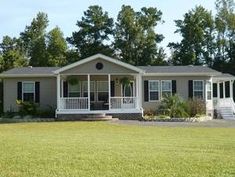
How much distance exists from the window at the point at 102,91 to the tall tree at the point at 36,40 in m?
22.4

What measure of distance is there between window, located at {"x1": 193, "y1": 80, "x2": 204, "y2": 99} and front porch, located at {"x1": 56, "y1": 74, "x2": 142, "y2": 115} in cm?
420

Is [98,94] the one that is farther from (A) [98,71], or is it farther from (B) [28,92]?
(B) [28,92]

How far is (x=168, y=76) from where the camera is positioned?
35625 millimetres

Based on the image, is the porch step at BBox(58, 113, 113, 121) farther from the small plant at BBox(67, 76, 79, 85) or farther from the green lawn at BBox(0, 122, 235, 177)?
the green lawn at BBox(0, 122, 235, 177)

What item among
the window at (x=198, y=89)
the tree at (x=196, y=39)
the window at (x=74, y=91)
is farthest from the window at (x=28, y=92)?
the tree at (x=196, y=39)

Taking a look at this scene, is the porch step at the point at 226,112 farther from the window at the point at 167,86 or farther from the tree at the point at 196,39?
the tree at the point at 196,39

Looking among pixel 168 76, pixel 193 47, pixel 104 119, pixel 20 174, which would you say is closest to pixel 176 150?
pixel 20 174

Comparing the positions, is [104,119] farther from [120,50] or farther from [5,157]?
[120,50]

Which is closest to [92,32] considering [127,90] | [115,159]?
[127,90]

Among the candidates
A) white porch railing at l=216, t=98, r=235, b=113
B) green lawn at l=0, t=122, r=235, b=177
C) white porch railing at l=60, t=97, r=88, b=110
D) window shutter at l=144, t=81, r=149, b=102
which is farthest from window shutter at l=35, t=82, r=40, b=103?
green lawn at l=0, t=122, r=235, b=177

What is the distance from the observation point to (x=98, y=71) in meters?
33.4

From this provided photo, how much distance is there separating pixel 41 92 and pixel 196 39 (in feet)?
90.8

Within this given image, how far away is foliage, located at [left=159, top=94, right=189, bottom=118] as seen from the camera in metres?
33.1

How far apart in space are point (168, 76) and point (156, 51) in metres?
23.4
